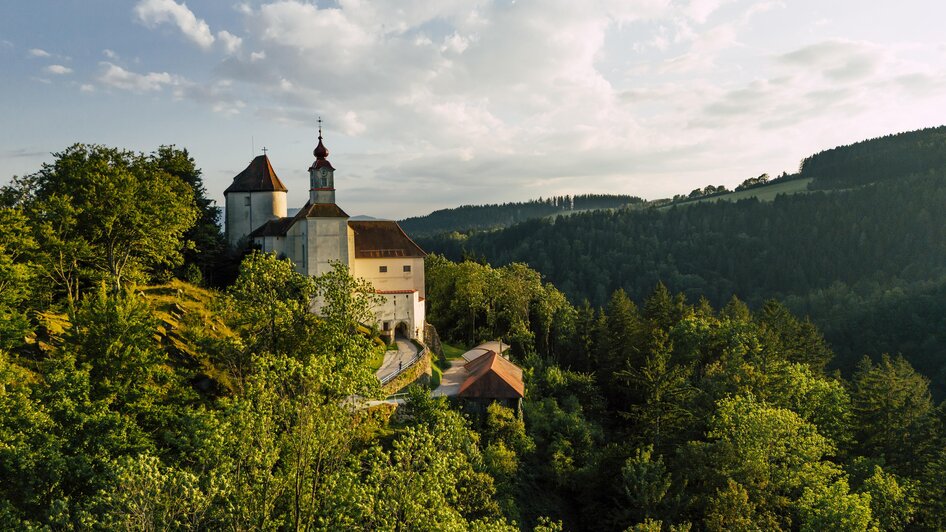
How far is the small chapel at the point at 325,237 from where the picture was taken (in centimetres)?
4444

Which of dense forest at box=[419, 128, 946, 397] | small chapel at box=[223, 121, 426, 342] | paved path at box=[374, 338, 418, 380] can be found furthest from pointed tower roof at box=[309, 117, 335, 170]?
dense forest at box=[419, 128, 946, 397]

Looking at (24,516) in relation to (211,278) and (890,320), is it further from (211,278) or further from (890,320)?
(890,320)

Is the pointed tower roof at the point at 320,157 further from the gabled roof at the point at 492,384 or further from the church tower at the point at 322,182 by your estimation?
the gabled roof at the point at 492,384

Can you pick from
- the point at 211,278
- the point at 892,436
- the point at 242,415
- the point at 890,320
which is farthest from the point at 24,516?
the point at 890,320

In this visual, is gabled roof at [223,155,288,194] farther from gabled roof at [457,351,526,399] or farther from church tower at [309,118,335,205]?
gabled roof at [457,351,526,399]

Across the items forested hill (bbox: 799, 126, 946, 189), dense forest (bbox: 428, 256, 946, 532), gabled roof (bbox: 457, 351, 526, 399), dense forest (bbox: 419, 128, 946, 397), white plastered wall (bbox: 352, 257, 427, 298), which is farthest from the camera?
forested hill (bbox: 799, 126, 946, 189)

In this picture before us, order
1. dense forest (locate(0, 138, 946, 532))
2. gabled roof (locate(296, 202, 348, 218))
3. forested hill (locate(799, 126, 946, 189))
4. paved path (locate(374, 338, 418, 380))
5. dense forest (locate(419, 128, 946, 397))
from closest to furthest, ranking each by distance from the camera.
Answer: dense forest (locate(0, 138, 946, 532)) → paved path (locate(374, 338, 418, 380)) → gabled roof (locate(296, 202, 348, 218)) → dense forest (locate(419, 128, 946, 397)) → forested hill (locate(799, 126, 946, 189))

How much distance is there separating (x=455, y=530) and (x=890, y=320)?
104 m

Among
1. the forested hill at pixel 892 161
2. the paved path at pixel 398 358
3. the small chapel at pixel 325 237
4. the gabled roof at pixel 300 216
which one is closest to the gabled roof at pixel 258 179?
the small chapel at pixel 325 237

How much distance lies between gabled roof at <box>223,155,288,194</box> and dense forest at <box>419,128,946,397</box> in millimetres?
84399

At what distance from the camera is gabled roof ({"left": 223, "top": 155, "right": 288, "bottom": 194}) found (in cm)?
5134

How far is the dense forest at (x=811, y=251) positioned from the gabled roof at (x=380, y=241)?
73863 mm

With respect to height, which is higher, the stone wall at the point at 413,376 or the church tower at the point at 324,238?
the church tower at the point at 324,238

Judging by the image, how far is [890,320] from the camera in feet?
310
